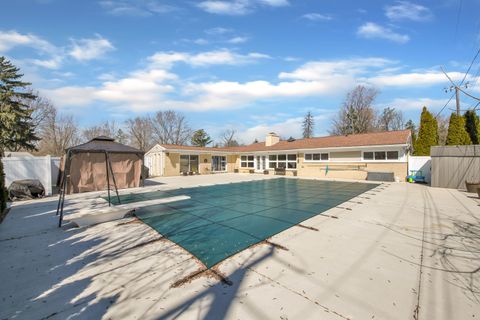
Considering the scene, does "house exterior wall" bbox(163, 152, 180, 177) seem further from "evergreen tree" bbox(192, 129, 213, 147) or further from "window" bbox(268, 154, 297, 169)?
"evergreen tree" bbox(192, 129, 213, 147)

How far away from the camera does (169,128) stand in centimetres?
4278

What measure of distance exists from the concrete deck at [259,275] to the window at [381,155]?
11092 millimetres

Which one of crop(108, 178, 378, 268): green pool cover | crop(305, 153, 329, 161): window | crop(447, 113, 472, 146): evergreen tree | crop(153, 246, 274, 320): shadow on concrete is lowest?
crop(108, 178, 378, 268): green pool cover

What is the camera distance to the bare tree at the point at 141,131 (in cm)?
4194

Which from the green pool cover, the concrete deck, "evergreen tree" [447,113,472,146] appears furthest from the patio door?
the concrete deck

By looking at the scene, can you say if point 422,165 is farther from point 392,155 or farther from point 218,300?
point 218,300

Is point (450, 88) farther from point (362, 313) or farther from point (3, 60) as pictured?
point (3, 60)

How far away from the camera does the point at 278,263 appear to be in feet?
11.5

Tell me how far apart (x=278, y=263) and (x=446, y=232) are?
455cm

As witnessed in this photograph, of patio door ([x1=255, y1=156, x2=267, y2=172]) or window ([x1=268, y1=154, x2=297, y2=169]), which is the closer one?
window ([x1=268, y1=154, x2=297, y2=169])

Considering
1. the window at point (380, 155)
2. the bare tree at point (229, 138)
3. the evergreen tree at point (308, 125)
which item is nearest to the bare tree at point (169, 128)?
the bare tree at point (229, 138)

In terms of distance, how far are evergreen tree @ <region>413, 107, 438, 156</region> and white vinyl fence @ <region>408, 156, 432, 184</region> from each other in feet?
9.11

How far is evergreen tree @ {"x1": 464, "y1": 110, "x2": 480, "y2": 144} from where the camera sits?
631 inches

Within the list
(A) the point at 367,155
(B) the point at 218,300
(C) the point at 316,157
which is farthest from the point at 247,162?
(B) the point at 218,300
